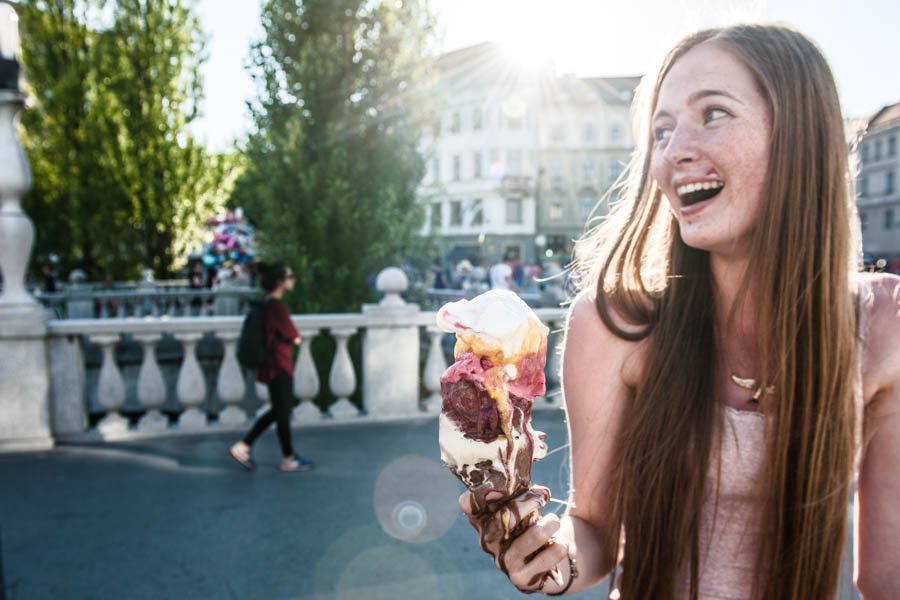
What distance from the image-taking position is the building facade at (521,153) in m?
48.6

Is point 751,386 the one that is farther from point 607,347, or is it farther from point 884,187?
point 884,187

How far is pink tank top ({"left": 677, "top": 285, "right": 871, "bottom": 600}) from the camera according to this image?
133 cm

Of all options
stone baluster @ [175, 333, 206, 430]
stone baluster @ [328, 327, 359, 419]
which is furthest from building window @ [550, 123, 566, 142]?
stone baluster @ [175, 333, 206, 430]

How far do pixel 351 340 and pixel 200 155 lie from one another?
11437 mm

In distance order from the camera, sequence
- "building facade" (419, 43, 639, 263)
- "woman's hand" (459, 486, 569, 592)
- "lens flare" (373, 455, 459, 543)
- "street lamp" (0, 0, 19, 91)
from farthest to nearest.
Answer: "building facade" (419, 43, 639, 263) → "street lamp" (0, 0, 19, 91) → "lens flare" (373, 455, 459, 543) → "woman's hand" (459, 486, 569, 592)

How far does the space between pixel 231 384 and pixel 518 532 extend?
581cm

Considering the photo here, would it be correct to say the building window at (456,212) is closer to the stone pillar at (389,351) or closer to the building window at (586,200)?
the building window at (586,200)

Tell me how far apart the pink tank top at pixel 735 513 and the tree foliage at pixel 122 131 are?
700 inches

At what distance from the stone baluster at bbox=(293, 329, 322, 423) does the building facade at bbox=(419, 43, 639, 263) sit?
38.8 meters

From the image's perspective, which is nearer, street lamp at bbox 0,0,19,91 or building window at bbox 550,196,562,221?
street lamp at bbox 0,0,19,91

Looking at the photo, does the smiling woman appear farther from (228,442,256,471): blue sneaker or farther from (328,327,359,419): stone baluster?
(328,327,359,419): stone baluster

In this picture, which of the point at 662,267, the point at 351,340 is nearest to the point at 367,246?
Answer: the point at 351,340

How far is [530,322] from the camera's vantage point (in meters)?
1.22

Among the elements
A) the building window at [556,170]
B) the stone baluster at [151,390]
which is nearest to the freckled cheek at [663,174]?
the stone baluster at [151,390]
